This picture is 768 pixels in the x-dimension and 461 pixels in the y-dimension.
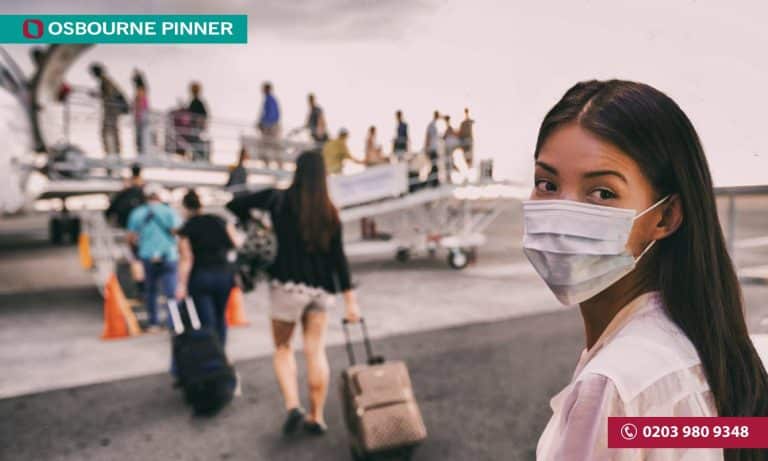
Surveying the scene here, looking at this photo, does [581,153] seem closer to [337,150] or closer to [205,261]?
[205,261]

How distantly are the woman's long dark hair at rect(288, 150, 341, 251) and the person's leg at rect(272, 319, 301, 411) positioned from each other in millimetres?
544

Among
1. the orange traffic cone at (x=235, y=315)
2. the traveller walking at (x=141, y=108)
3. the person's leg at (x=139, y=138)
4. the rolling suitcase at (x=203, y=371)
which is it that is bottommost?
the orange traffic cone at (x=235, y=315)

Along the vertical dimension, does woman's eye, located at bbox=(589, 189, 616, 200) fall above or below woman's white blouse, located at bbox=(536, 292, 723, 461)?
above

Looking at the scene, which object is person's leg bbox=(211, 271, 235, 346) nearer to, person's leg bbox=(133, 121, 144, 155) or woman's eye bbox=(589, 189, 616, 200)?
woman's eye bbox=(589, 189, 616, 200)

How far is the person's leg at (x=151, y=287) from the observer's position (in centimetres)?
556

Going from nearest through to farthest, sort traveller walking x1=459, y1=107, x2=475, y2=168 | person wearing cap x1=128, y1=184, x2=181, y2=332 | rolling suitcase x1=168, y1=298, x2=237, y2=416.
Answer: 1. traveller walking x1=459, y1=107, x2=475, y2=168
2. rolling suitcase x1=168, y1=298, x2=237, y2=416
3. person wearing cap x1=128, y1=184, x2=181, y2=332

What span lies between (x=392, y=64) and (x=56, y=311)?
22.6 ft

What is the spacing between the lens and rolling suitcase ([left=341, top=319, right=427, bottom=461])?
280cm

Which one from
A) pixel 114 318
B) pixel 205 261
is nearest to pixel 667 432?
pixel 205 261

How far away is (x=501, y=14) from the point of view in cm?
154

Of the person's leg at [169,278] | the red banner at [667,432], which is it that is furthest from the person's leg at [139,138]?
the red banner at [667,432]

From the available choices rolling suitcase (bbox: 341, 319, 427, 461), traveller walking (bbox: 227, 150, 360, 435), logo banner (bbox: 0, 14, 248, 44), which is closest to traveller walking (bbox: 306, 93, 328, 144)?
traveller walking (bbox: 227, 150, 360, 435)

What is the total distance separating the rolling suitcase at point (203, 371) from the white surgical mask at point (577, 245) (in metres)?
3.18

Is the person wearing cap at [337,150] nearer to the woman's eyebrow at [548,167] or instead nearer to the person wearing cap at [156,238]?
the person wearing cap at [156,238]
